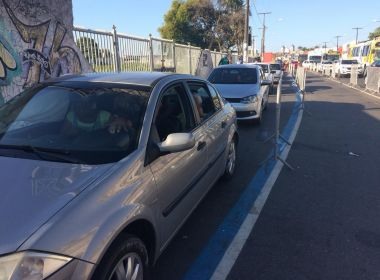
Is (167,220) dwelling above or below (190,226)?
above

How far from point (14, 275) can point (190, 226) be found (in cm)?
252

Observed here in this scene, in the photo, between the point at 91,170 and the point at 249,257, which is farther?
the point at 249,257

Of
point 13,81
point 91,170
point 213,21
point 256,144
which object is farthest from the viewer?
point 213,21

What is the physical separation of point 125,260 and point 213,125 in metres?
2.35

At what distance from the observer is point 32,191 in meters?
2.31

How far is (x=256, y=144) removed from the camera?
809cm

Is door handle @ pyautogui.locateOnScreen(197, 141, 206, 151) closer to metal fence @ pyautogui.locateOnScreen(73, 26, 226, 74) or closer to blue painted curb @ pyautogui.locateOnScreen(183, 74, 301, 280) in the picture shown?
blue painted curb @ pyautogui.locateOnScreen(183, 74, 301, 280)

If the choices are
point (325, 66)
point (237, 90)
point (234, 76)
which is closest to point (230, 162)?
point (237, 90)

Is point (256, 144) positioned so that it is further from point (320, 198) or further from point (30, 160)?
point (30, 160)

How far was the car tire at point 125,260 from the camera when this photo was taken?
2221 mm

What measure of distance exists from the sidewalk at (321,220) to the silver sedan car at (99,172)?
83 centimetres

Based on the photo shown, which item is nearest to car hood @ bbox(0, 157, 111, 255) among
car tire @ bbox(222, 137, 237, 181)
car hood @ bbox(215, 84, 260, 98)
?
car tire @ bbox(222, 137, 237, 181)

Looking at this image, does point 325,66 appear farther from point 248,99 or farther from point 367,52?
point 248,99

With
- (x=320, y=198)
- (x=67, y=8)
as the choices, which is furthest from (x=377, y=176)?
(x=67, y=8)
